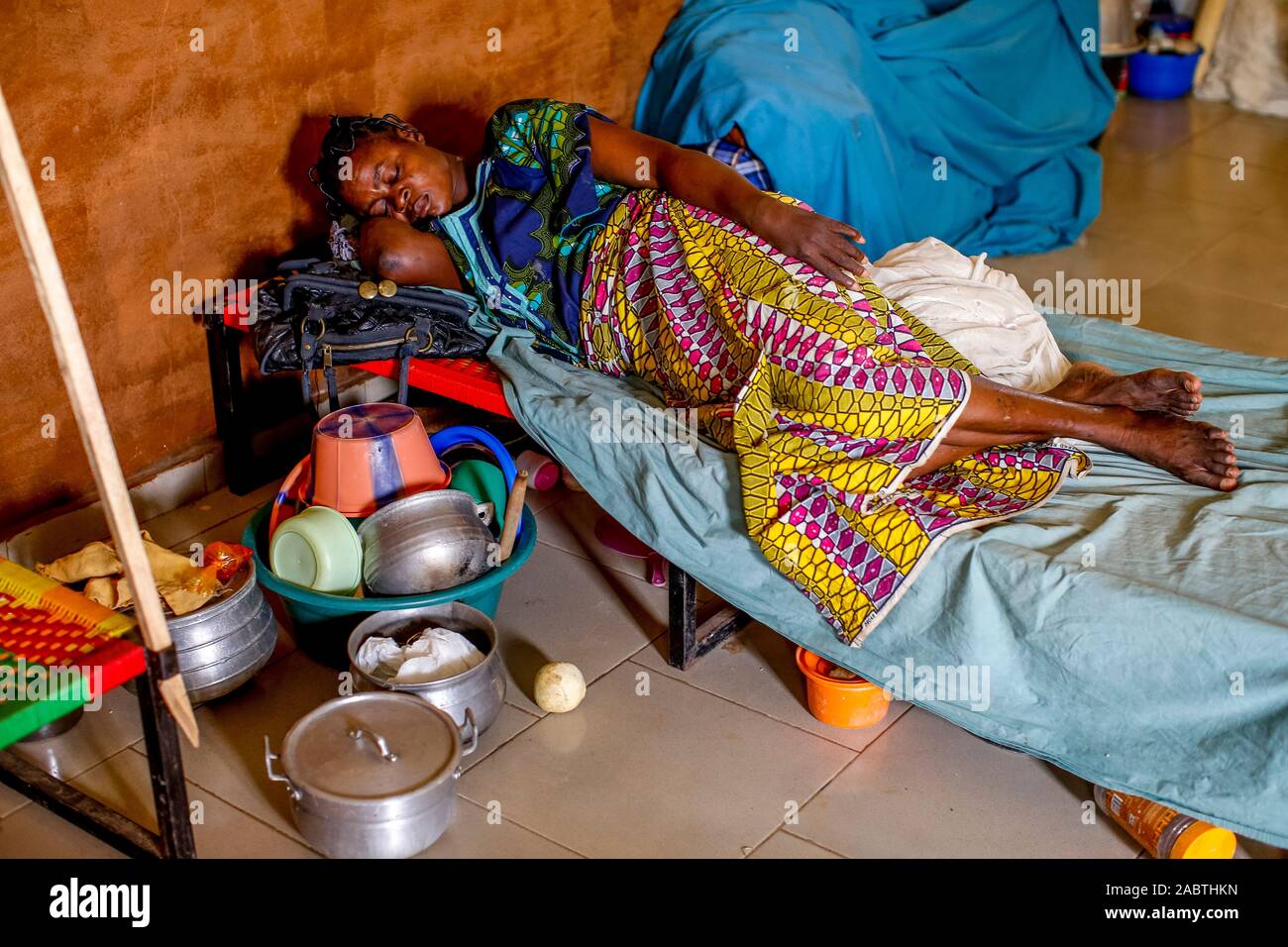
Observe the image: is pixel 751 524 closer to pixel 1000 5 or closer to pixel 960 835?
pixel 960 835

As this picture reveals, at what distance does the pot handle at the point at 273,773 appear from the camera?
2104 millimetres

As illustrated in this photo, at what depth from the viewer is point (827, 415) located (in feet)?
7.80

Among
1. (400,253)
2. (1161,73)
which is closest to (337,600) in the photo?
(400,253)

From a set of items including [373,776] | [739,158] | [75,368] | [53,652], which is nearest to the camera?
[75,368]

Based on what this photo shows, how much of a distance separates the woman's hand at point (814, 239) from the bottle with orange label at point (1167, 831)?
1031 millimetres

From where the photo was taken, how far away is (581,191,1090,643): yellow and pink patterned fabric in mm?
2346

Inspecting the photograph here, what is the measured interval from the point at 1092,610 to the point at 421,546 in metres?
1.17

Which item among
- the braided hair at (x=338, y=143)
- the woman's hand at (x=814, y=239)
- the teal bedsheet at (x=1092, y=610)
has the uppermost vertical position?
the braided hair at (x=338, y=143)

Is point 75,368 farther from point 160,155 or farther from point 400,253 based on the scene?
point 160,155

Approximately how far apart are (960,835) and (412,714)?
929 millimetres

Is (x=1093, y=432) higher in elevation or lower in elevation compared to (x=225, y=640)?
higher

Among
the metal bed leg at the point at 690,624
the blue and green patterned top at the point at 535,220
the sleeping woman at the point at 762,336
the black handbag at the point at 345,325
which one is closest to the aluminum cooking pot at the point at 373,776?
the metal bed leg at the point at 690,624

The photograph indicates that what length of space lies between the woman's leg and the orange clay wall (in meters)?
1.72

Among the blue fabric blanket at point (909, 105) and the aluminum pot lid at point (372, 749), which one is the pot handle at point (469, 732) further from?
the blue fabric blanket at point (909, 105)
